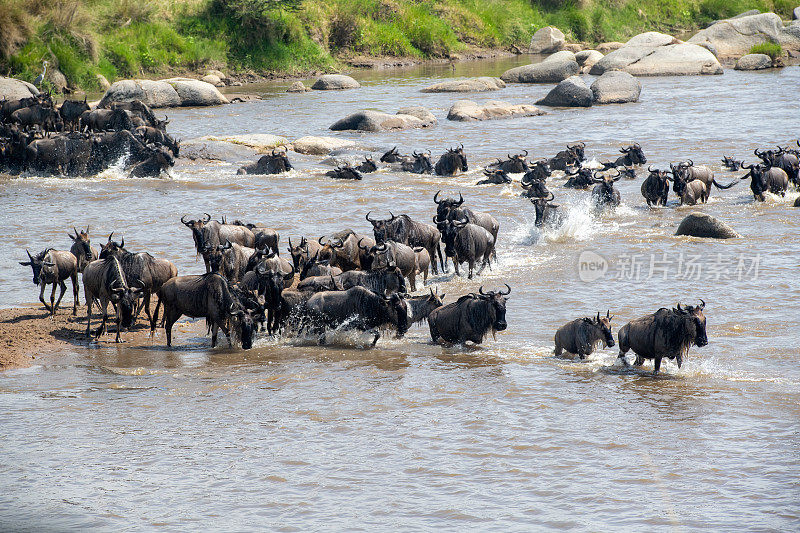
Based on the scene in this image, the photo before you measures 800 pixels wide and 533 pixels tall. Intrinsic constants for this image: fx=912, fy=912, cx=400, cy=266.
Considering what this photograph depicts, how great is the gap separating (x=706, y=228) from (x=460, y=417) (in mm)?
9040

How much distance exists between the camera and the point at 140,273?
11703 mm

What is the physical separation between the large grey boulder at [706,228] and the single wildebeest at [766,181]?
312 cm

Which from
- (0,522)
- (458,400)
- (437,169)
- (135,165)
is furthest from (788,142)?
(0,522)

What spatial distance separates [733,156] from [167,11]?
3186 cm

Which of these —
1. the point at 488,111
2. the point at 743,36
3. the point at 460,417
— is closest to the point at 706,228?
the point at 460,417

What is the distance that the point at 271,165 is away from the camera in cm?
2306

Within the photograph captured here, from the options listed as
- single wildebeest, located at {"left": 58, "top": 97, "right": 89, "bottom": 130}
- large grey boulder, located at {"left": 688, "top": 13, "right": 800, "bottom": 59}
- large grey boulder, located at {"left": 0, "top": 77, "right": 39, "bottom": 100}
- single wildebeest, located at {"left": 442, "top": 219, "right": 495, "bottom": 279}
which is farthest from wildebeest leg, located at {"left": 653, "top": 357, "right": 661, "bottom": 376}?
large grey boulder, located at {"left": 688, "top": 13, "right": 800, "bottom": 59}

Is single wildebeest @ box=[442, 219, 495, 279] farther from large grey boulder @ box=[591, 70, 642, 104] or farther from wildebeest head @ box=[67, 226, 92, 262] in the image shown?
large grey boulder @ box=[591, 70, 642, 104]

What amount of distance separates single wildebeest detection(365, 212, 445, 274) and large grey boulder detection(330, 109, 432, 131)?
50.6 ft

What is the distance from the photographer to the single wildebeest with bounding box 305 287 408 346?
11.2 meters

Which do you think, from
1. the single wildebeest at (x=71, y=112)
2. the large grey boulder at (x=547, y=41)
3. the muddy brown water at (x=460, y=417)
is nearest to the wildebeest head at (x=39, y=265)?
the muddy brown water at (x=460, y=417)

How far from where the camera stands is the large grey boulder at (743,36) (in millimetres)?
48875

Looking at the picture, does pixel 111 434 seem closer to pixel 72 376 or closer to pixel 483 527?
pixel 72 376

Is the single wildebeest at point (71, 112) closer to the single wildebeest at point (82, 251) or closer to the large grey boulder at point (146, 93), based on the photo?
the large grey boulder at point (146, 93)
